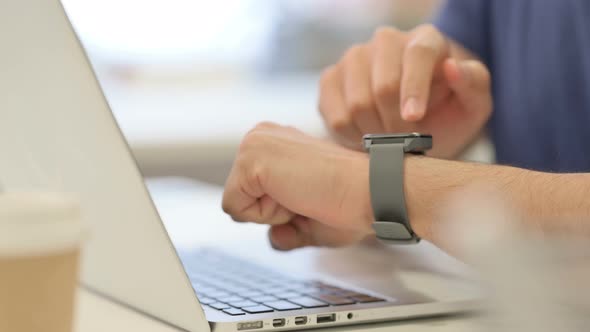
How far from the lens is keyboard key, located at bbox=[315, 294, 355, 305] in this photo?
27.8 inches

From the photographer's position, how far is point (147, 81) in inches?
110

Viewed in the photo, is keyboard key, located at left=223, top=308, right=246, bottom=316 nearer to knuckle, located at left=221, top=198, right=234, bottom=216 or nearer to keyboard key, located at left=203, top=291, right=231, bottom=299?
keyboard key, located at left=203, top=291, right=231, bottom=299

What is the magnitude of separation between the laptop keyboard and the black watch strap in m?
0.06

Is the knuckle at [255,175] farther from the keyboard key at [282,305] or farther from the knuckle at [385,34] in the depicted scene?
the knuckle at [385,34]

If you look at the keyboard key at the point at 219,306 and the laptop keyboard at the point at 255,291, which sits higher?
the laptop keyboard at the point at 255,291

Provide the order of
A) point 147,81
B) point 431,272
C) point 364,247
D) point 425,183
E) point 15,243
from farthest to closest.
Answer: point 147,81
point 364,247
point 431,272
point 425,183
point 15,243

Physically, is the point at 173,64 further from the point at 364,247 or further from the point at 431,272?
the point at 431,272

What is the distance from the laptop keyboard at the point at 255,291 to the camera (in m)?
0.69

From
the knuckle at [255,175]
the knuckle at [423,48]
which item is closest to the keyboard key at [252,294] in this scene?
the knuckle at [255,175]

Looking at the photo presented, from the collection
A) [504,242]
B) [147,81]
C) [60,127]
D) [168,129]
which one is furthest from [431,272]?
[147,81]

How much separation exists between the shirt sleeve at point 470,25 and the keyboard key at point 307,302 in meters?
0.77

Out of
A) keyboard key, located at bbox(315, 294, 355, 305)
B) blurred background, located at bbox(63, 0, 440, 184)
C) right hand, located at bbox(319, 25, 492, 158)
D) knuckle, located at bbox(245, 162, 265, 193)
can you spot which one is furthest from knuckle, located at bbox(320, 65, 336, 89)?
blurred background, located at bbox(63, 0, 440, 184)

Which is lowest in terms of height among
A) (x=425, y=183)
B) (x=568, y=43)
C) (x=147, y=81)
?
(x=425, y=183)

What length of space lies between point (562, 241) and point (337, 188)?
1.49 feet
